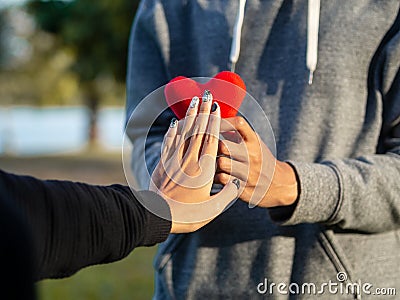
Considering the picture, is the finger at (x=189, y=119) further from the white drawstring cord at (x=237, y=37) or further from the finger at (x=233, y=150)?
the white drawstring cord at (x=237, y=37)

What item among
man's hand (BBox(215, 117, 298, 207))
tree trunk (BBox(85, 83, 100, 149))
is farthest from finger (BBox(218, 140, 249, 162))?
tree trunk (BBox(85, 83, 100, 149))

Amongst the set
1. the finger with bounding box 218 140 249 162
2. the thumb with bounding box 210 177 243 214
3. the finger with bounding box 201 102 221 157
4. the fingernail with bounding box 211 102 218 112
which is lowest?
the thumb with bounding box 210 177 243 214

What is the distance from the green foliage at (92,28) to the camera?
31.1 feet

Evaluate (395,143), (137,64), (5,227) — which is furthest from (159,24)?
(5,227)

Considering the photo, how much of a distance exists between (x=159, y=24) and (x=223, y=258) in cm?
70

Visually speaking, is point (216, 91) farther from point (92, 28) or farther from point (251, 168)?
point (92, 28)

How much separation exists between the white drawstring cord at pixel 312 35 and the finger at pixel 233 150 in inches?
15.3

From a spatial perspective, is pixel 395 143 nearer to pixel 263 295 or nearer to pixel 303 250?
pixel 303 250

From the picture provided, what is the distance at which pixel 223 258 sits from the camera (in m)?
1.75

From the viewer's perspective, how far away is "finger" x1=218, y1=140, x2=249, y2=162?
55.1 inches

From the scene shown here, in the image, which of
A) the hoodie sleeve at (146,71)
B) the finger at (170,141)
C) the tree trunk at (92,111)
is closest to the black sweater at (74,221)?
the finger at (170,141)

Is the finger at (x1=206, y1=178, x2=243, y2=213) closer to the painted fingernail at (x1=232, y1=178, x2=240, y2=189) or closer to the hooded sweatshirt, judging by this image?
the painted fingernail at (x1=232, y1=178, x2=240, y2=189)

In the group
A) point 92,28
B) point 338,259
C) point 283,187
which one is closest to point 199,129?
point 283,187

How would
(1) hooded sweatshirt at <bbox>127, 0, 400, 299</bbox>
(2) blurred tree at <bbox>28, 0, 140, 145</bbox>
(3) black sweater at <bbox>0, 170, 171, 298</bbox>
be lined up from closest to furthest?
1. (3) black sweater at <bbox>0, 170, 171, 298</bbox>
2. (1) hooded sweatshirt at <bbox>127, 0, 400, 299</bbox>
3. (2) blurred tree at <bbox>28, 0, 140, 145</bbox>
